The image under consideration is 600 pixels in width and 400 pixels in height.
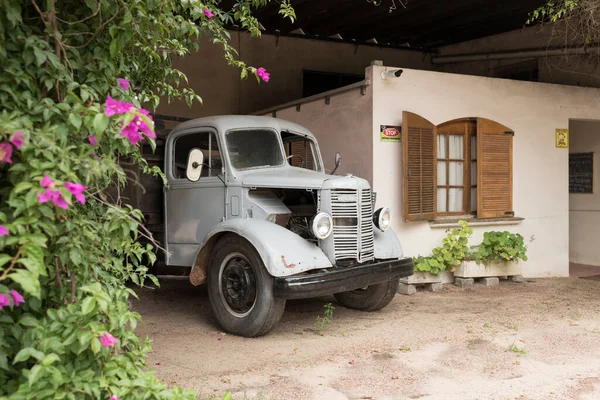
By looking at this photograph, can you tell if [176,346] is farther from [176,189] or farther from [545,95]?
[545,95]

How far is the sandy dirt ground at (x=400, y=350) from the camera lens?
3590 mm

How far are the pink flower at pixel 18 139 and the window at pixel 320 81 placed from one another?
29.1 feet

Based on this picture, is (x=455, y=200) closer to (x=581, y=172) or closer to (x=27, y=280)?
(x=581, y=172)

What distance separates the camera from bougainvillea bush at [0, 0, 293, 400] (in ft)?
6.49

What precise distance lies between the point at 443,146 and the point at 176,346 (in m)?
4.37

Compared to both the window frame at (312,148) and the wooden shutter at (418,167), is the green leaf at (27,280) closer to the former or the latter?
the window frame at (312,148)

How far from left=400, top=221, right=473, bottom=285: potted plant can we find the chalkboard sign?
2.98 m

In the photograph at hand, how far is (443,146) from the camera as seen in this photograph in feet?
23.9

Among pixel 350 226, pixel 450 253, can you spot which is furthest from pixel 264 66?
pixel 350 226

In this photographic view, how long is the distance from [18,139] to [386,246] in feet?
12.9

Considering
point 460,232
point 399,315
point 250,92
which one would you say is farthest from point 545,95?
point 250,92

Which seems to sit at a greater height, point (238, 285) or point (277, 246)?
point (277, 246)

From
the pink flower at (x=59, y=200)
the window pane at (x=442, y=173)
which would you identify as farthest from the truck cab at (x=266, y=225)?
the pink flower at (x=59, y=200)

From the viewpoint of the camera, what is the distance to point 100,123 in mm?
2018
